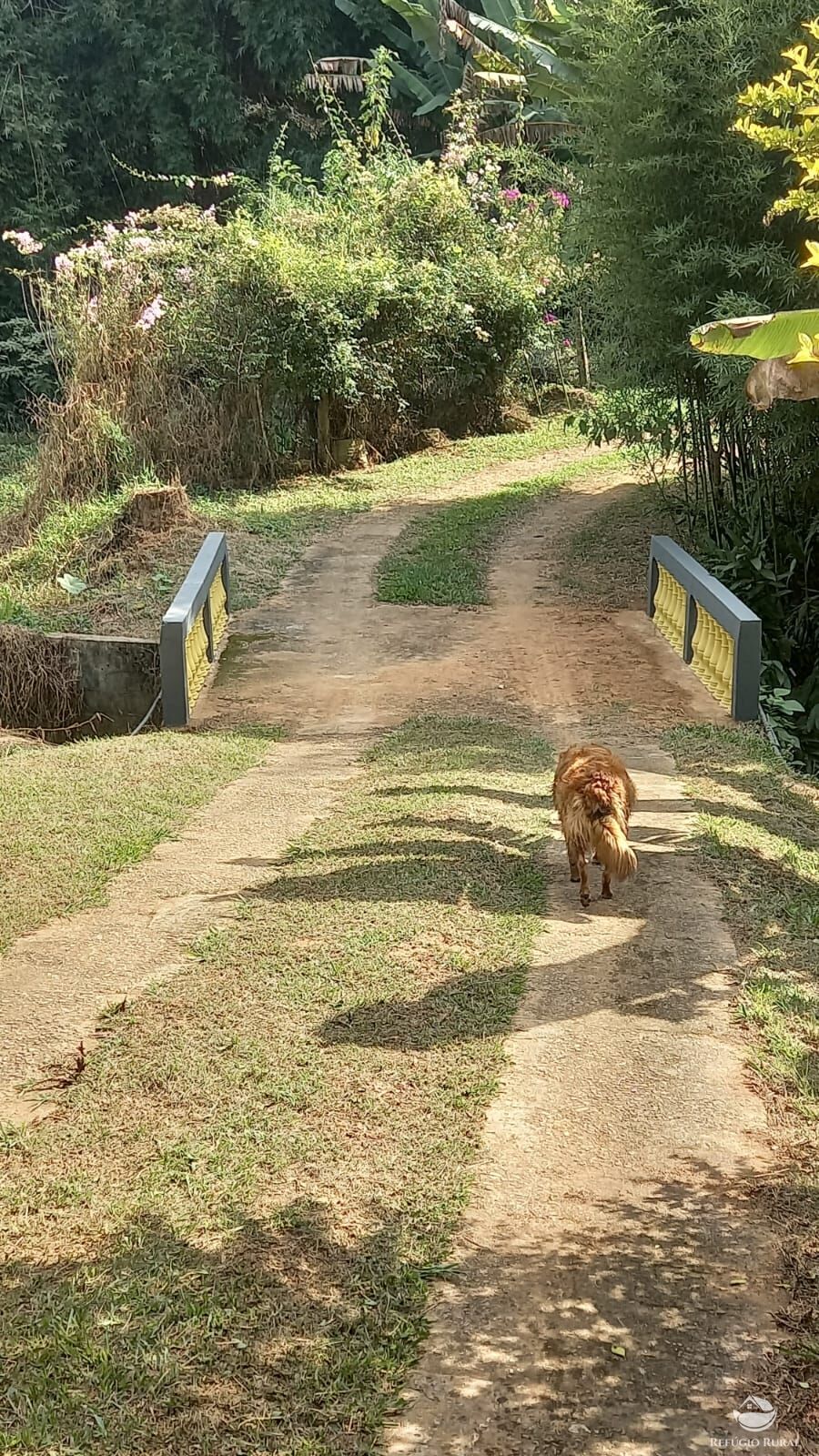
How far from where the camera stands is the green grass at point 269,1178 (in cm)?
278

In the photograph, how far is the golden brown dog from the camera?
534 cm

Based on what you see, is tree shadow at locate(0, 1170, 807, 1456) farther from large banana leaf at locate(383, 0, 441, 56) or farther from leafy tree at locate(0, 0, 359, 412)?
leafy tree at locate(0, 0, 359, 412)

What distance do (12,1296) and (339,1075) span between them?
3.96ft

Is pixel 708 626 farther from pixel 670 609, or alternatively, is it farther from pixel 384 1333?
pixel 384 1333

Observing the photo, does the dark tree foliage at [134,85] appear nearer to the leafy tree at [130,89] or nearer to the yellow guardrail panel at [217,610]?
the leafy tree at [130,89]

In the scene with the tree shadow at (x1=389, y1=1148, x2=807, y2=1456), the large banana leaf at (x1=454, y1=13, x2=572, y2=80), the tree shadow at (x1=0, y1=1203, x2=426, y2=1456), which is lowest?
the tree shadow at (x1=389, y1=1148, x2=807, y2=1456)

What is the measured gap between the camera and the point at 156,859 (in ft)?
19.8

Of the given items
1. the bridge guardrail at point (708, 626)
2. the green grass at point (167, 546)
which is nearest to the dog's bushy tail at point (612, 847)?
the bridge guardrail at point (708, 626)

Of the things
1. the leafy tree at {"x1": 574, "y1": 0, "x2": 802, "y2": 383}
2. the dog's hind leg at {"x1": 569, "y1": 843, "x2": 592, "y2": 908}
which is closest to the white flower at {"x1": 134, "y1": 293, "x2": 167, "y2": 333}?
the leafy tree at {"x1": 574, "y1": 0, "x2": 802, "y2": 383}

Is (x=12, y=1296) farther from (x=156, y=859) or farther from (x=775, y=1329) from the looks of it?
(x=156, y=859)

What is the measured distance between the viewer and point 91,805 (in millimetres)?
6809

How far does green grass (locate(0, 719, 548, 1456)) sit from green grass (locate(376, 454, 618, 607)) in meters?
6.81

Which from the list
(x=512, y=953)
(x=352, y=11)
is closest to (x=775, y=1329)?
(x=512, y=953)

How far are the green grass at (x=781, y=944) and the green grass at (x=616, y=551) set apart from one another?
4286mm
